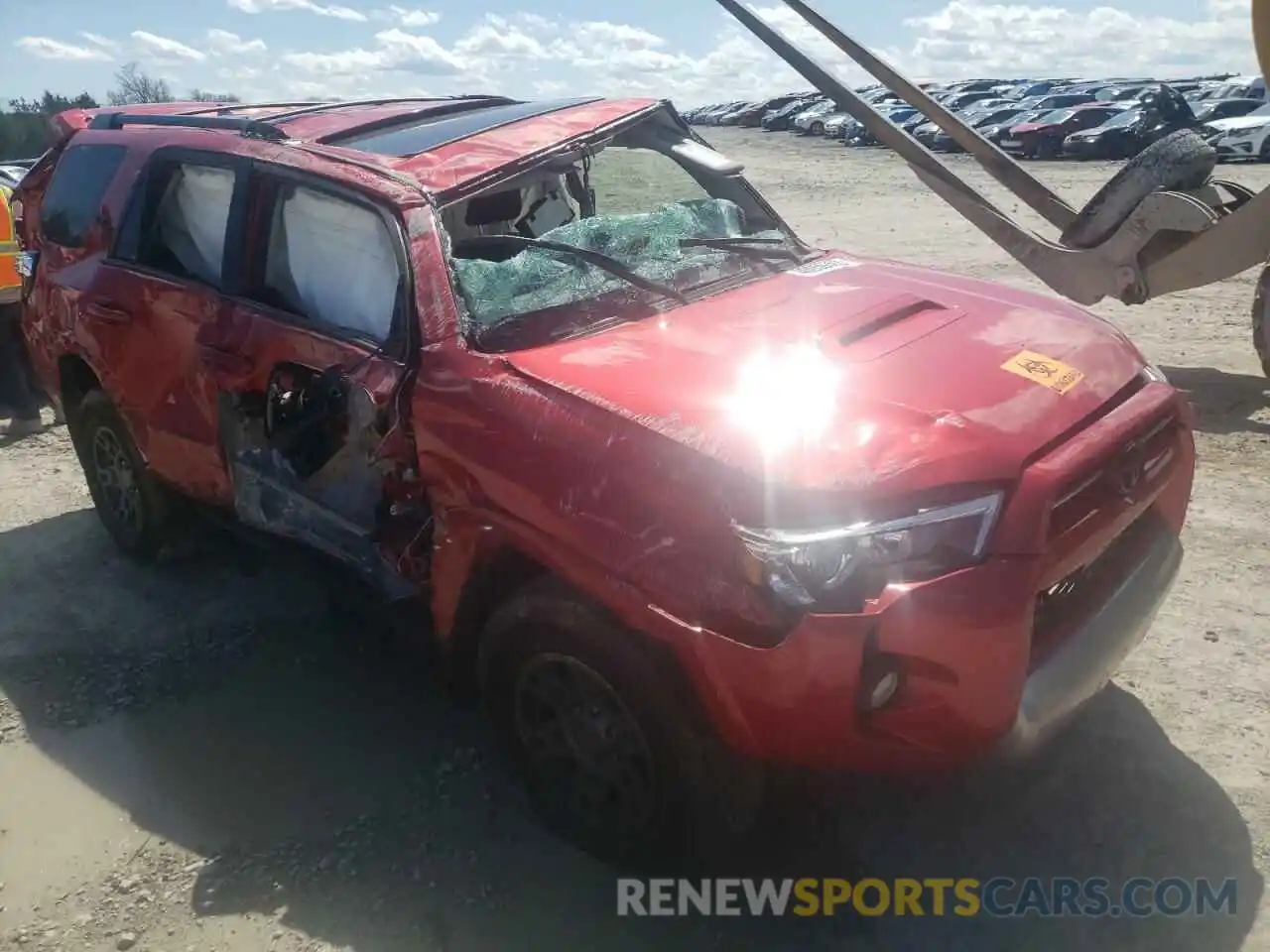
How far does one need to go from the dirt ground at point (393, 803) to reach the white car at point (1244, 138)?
1960 cm

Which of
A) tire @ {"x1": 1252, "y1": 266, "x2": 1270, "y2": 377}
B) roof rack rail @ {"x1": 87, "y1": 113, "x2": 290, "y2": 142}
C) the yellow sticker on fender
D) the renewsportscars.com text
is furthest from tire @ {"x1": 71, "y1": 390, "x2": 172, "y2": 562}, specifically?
tire @ {"x1": 1252, "y1": 266, "x2": 1270, "y2": 377}

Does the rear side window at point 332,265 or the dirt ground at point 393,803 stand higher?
the rear side window at point 332,265

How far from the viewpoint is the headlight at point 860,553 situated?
89.4 inches

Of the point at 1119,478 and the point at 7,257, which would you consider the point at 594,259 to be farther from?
the point at 7,257

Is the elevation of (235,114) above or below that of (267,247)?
above

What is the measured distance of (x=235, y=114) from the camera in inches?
179

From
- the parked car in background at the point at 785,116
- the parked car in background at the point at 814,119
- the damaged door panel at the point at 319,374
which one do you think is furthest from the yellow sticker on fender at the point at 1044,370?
the parked car in background at the point at 785,116

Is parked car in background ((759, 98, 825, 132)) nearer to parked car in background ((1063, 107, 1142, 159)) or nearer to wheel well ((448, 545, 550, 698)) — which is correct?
parked car in background ((1063, 107, 1142, 159))

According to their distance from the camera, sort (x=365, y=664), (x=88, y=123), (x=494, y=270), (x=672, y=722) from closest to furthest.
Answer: (x=672, y=722) → (x=494, y=270) → (x=365, y=664) → (x=88, y=123)

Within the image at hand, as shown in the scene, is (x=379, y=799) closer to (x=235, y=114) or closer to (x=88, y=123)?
(x=235, y=114)

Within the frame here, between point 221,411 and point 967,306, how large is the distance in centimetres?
256

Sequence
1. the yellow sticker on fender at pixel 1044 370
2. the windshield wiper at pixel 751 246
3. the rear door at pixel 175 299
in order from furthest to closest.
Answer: the rear door at pixel 175 299 → the windshield wiper at pixel 751 246 → the yellow sticker on fender at pixel 1044 370

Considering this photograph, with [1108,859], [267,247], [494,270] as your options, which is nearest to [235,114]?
[267,247]

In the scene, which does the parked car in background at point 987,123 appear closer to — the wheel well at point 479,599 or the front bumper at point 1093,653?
the front bumper at point 1093,653
